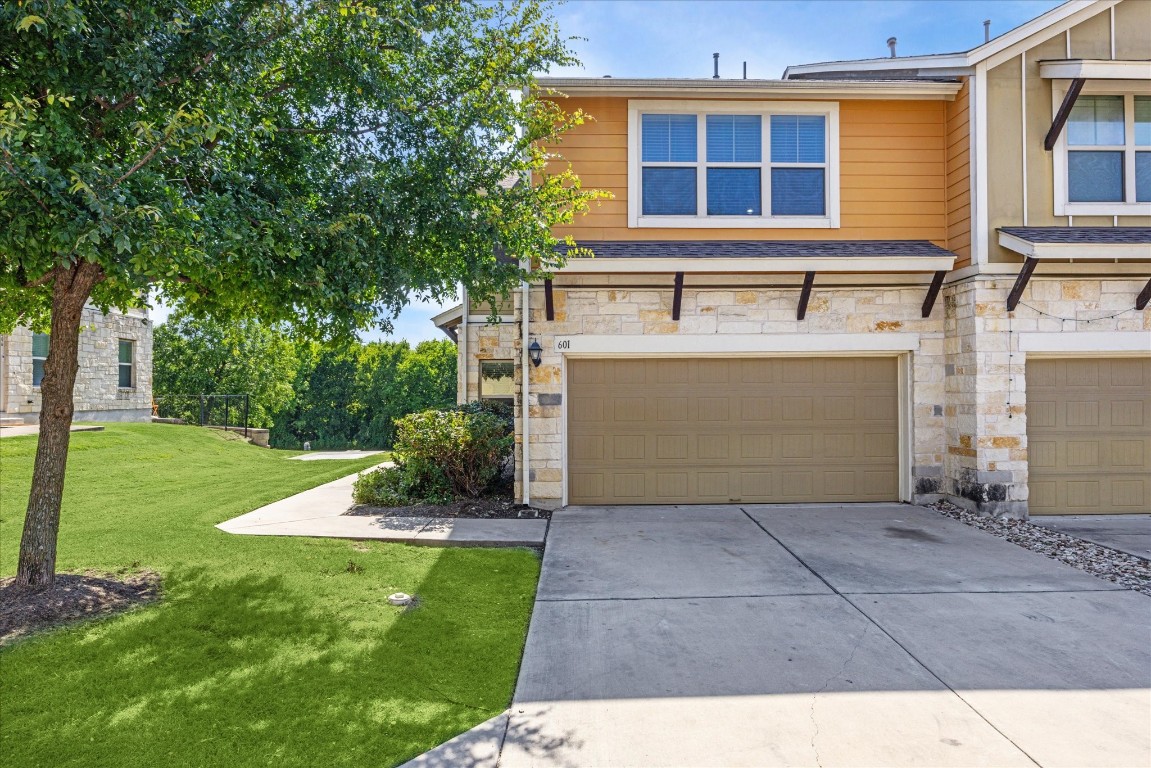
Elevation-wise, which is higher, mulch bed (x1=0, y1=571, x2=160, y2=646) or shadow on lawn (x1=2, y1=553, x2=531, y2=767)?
mulch bed (x1=0, y1=571, x2=160, y2=646)

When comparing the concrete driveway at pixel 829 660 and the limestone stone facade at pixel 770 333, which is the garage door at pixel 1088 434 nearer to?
the limestone stone facade at pixel 770 333

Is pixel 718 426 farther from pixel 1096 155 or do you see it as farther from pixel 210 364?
pixel 210 364

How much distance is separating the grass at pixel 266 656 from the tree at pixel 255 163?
1385 millimetres

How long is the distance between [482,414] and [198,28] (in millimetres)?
6176

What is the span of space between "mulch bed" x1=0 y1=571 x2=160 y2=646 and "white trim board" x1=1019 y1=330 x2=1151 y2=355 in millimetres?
10002

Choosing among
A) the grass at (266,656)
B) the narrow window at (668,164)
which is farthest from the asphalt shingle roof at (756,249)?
the grass at (266,656)

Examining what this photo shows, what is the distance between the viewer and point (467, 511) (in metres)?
8.16

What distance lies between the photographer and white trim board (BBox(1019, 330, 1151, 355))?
7930 mm

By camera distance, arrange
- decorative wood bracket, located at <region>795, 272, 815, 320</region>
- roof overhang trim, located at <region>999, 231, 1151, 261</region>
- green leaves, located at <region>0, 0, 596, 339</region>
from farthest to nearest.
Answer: decorative wood bracket, located at <region>795, 272, 815, 320</region> → roof overhang trim, located at <region>999, 231, 1151, 261</region> → green leaves, located at <region>0, 0, 596, 339</region>

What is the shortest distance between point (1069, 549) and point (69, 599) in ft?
30.2

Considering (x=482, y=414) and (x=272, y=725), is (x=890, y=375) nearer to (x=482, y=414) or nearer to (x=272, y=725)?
(x=482, y=414)

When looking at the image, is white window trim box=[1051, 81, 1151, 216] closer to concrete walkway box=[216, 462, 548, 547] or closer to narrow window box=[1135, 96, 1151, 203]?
narrow window box=[1135, 96, 1151, 203]

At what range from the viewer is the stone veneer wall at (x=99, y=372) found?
14609 mm

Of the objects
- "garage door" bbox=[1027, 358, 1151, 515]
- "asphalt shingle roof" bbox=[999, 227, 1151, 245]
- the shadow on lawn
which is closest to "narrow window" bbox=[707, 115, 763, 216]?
"asphalt shingle roof" bbox=[999, 227, 1151, 245]
